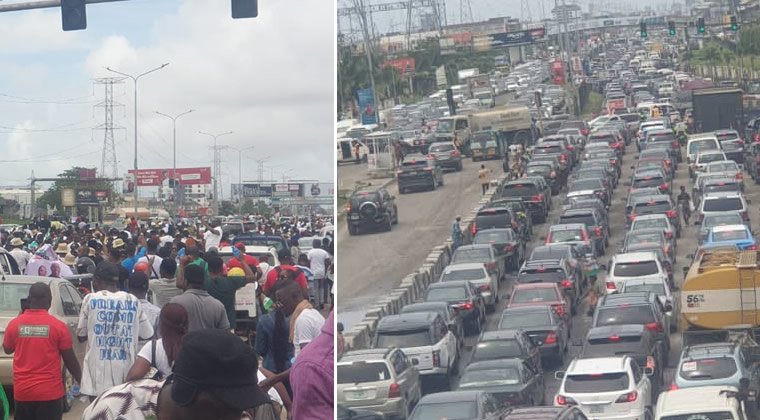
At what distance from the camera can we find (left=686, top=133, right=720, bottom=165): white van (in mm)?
5598

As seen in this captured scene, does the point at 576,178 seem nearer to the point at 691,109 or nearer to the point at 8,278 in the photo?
the point at 691,109

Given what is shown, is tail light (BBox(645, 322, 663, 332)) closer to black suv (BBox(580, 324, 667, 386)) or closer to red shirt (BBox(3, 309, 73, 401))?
black suv (BBox(580, 324, 667, 386))

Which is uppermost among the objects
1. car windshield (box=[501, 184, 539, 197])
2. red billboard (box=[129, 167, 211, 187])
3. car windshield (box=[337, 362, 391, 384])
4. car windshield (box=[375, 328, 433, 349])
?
red billboard (box=[129, 167, 211, 187])

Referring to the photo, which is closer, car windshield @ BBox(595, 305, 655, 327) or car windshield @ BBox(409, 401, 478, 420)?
car windshield @ BBox(409, 401, 478, 420)

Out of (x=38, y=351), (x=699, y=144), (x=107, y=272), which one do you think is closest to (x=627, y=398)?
(x=699, y=144)

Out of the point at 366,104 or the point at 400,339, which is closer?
the point at 400,339

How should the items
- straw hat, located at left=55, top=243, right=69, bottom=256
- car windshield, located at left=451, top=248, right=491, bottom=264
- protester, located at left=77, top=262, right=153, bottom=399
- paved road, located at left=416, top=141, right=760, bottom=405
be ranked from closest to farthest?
1. paved road, located at left=416, top=141, right=760, bottom=405
2. car windshield, located at left=451, top=248, right=491, bottom=264
3. protester, located at left=77, top=262, right=153, bottom=399
4. straw hat, located at left=55, top=243, right=69, bottom=256

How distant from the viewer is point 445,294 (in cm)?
500

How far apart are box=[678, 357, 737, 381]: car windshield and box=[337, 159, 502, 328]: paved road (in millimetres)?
1007

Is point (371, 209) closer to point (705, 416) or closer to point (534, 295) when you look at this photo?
point (534, 295)

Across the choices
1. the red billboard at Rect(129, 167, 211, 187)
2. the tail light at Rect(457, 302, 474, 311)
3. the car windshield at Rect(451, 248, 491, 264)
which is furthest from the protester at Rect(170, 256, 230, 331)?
the red billboard at Rect(129, 167, 211, 187)

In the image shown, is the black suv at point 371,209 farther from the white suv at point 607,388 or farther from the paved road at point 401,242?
the white suv at point 607,388

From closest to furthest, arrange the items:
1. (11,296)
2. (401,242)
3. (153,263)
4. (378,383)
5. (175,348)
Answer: (378,383), (401,242), (175,348), (11,296), (153,263)

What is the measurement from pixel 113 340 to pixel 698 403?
452 cm
